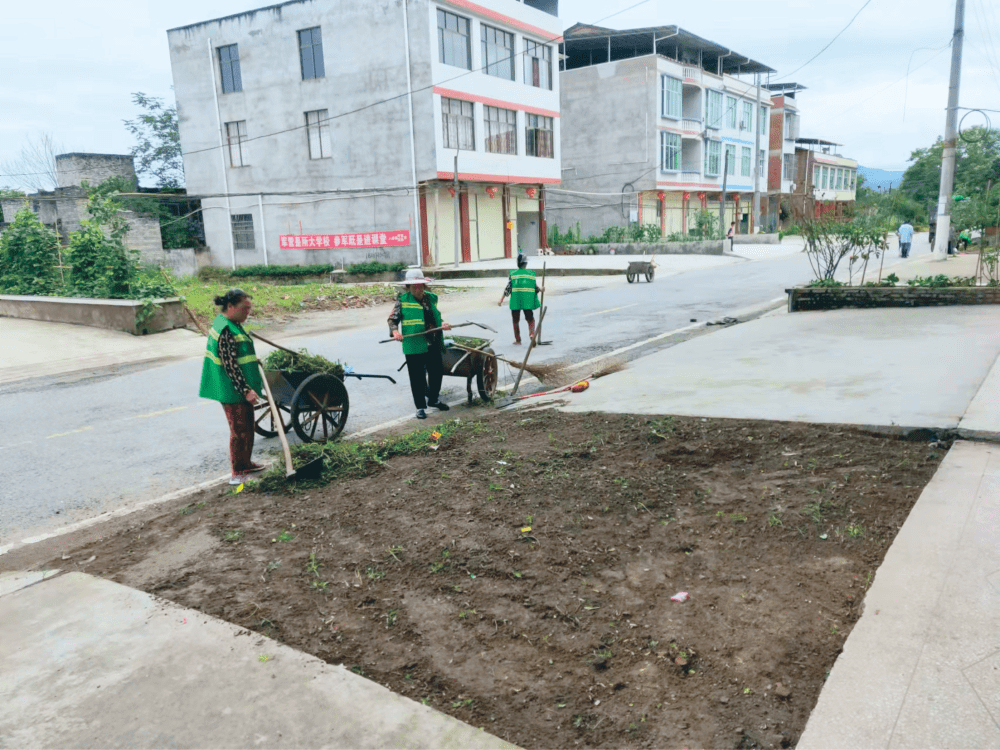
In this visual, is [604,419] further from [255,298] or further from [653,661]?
[255,298]

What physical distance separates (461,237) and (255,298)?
1419cm

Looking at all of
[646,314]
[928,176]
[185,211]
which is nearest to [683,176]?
[185,211]

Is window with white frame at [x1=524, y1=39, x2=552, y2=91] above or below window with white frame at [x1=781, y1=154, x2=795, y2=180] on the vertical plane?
above

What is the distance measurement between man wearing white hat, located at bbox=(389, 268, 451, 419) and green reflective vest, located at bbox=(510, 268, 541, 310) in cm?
408

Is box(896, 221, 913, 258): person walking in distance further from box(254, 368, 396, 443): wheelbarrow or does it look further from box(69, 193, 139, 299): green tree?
box(254, 368, 396, 443): wheelbarrow

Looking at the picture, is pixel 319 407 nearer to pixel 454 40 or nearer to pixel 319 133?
pixel 454 40

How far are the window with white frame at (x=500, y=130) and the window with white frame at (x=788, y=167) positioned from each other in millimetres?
40574

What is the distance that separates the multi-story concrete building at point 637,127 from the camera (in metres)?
44.6

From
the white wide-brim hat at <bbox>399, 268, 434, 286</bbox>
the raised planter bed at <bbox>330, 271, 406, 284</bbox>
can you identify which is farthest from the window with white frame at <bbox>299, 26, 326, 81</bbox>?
the white wide-brim hat at <bbox>399, 268, 434, 286</bbox>

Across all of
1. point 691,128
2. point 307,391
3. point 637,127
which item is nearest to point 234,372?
point 307,391

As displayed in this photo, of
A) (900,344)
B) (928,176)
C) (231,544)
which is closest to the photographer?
(231,544)

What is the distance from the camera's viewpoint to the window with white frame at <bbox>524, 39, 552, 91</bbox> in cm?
3409

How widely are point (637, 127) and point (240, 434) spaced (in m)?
42.9

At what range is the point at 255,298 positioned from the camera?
774 inches
